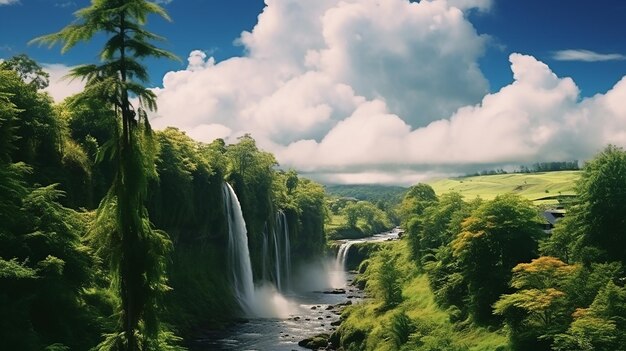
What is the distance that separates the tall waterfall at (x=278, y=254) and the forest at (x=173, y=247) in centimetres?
512

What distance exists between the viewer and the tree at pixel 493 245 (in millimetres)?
44250

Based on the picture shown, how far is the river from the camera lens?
55709 millimetres

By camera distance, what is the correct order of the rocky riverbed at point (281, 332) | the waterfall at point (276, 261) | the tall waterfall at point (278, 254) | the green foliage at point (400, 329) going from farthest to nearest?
the waterfall at point (276, 261) < the tall waterfall at point (278, 254) < the rocky riverbed at point (281, 332) < the green foliage at point (400, 329)

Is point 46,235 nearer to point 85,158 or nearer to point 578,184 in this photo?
point 85,158

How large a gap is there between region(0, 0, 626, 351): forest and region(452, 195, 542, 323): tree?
0.43 feet

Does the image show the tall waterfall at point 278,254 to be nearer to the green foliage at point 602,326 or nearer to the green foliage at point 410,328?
the green foliage at point 410,328

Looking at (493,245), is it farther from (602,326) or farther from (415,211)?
(415,211)

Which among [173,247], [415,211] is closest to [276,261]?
[415,211]

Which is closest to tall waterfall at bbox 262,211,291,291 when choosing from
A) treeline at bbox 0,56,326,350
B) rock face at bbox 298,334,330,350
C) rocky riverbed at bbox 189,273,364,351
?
treeline at bbox 0,56,326,350

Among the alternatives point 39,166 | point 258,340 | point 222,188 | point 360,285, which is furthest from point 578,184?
point 360,285

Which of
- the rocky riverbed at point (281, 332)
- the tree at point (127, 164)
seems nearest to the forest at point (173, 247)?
the tree at point (127, 164)

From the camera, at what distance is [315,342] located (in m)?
55.3

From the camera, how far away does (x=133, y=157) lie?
589 inches

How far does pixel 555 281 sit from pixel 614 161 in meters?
11.1
